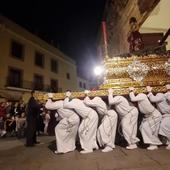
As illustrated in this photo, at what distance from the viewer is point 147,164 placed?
236 cm

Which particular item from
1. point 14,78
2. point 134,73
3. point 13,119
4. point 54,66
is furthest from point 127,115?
point 54,66

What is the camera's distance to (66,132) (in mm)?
3508

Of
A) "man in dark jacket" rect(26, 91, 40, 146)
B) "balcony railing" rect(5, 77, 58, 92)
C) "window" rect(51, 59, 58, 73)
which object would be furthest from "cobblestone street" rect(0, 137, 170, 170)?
"window" rect(51, 59, 58, 73)

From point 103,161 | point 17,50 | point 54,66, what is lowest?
point 103,161

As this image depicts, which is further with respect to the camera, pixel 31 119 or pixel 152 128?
pixel 31 119

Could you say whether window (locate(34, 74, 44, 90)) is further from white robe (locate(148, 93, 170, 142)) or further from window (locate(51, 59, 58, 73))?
white robe (locate(148, 93, 170, 142))

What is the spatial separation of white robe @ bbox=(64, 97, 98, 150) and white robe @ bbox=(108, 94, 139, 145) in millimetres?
420

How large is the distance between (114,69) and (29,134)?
279cm

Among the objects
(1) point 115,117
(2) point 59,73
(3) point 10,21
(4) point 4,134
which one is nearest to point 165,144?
(1) point 115,117

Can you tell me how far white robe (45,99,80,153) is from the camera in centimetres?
346

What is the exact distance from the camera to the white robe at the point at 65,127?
11.3 ft

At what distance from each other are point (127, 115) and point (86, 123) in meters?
0.73

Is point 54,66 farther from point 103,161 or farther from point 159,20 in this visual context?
point 103,161

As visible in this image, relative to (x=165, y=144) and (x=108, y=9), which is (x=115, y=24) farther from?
(x=165, y=144)
